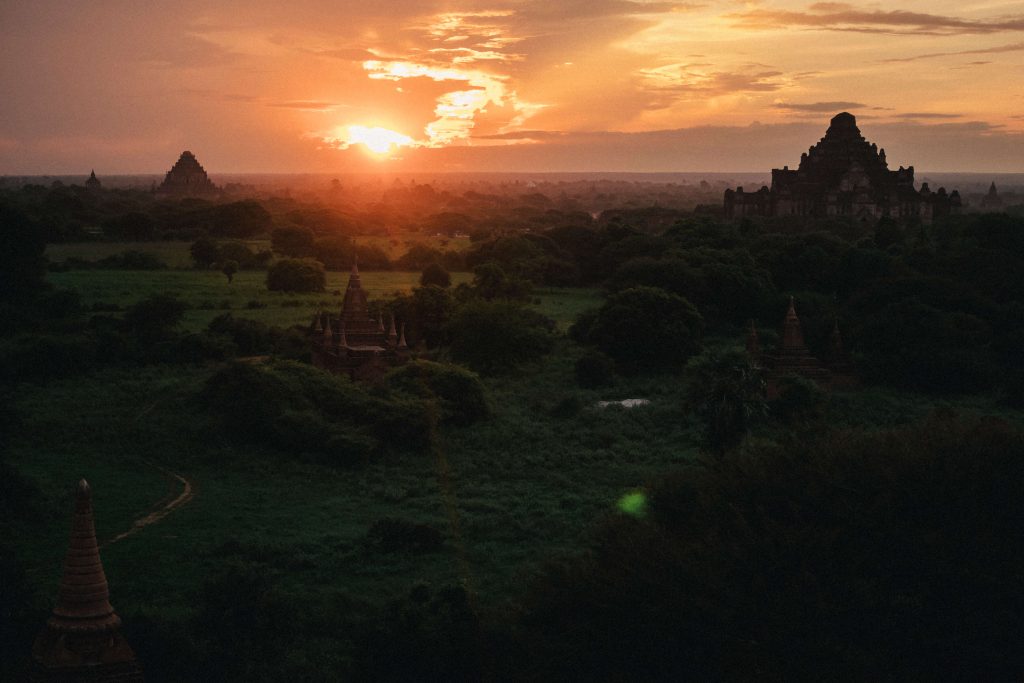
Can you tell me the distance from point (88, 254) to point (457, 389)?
5220 cm

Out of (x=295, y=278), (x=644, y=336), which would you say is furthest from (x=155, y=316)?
(x=295, y=278)

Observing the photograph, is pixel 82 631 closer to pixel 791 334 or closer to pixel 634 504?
pixel 634 504

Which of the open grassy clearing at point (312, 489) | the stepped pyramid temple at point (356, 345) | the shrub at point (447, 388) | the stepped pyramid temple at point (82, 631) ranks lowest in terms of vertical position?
the open grassy clearing at point (312, 489)

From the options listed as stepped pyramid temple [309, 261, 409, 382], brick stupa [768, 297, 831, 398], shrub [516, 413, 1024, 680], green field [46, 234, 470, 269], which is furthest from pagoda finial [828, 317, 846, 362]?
green field [46, 234, 470, 269]

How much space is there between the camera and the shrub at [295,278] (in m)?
65.1

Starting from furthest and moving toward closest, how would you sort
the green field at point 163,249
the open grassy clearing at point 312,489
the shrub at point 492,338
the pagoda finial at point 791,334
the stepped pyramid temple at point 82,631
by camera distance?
the green field at point 163,249 < the shrub at point 492,338 < the pagoda finial at point 791,334 < the open grassy clearing at point 312,489 < the stepped pyramid temple at point 82,631

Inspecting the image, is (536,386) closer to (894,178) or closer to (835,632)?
(835,632)

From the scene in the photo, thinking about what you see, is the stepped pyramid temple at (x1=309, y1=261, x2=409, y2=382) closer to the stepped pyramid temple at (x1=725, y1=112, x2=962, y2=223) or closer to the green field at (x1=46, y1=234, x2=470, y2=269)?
the green field at (x1=46, y1=234, x2=470, y2=269)

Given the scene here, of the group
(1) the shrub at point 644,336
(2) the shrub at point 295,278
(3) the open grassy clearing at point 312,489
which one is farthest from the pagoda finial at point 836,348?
(2) the shrub at point 295,278

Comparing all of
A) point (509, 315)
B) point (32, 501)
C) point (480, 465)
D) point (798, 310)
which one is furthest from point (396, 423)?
point (798, 310)

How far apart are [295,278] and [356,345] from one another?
28723 mm

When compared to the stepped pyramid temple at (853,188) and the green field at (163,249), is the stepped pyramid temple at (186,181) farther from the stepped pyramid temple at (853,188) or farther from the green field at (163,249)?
the stepped pyramid temple at (853,188)

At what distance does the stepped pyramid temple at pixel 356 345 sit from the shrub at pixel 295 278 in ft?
88.6

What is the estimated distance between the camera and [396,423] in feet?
103
